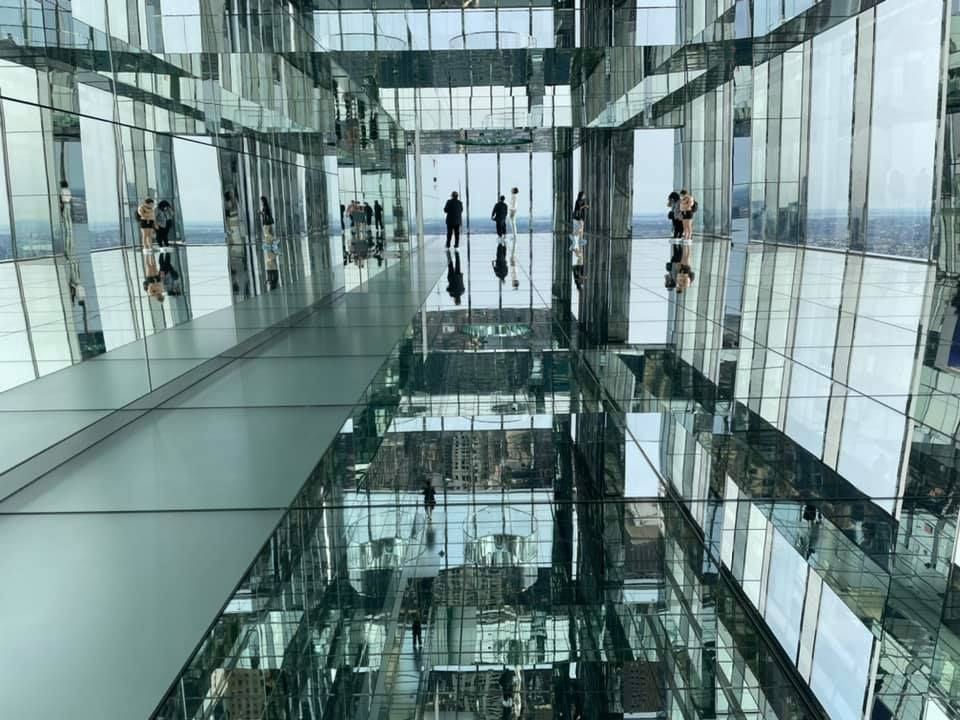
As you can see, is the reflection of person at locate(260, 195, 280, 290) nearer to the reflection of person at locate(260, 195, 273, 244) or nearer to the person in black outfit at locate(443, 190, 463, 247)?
the reflection of person at locate(260, 195, 273, 244)

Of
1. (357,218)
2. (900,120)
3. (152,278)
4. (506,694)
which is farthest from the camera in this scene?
(900,120)

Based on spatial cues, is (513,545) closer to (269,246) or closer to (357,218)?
(269,246)

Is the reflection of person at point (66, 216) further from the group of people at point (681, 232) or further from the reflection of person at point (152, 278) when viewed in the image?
the group of people at point (681, 232)

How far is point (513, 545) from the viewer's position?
319 cm

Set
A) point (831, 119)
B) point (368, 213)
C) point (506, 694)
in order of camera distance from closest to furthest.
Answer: point (506, 694) → point (368, 213) → point (831, 119)

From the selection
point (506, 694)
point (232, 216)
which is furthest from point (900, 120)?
point (506, 694)

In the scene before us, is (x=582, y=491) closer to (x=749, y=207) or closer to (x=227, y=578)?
(x=227, y=578)

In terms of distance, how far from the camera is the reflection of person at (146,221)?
253 inches

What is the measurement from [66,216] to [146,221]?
3.88ft

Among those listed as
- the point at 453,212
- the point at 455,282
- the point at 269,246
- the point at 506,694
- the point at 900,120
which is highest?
the point at 900,120

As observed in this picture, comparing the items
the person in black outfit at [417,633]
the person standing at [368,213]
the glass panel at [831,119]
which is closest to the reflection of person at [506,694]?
the person in black outfit at [417,633]

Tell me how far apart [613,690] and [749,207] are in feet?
84.8

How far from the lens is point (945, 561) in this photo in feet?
9.71

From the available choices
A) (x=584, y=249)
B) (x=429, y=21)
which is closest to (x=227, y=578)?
(x=429, y=21)
